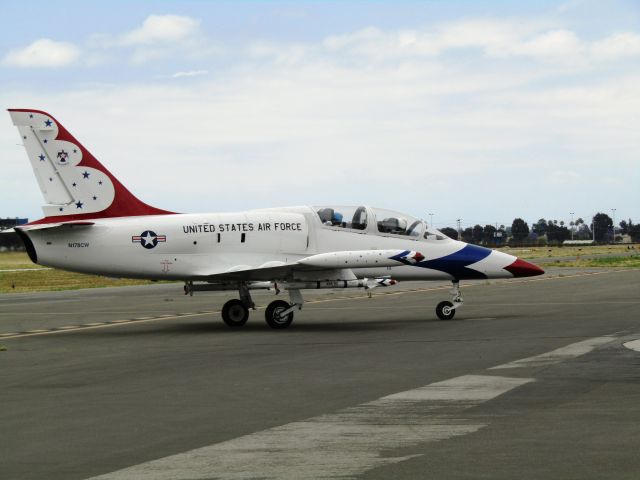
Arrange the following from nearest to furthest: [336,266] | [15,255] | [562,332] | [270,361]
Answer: [270,361]
[562,332]
[336,266]
[15,255]

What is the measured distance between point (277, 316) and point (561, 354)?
29.5 feet

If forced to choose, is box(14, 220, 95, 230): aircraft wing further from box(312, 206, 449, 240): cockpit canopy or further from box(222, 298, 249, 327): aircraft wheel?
box(312, 206, 449, 240): cockpit canopy

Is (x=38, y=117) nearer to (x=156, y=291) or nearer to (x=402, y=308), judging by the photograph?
(x=402, y=308)

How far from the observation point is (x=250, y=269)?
80.8ft

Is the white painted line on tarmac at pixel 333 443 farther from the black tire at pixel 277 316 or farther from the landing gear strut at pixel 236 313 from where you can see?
the landing gear strut at pixel 236 313

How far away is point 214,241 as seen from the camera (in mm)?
25141

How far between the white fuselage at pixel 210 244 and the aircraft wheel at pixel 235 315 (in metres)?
1.43

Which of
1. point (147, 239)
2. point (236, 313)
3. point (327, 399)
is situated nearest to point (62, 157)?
point (147, 239)

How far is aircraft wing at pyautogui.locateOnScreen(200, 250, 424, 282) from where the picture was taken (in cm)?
2377

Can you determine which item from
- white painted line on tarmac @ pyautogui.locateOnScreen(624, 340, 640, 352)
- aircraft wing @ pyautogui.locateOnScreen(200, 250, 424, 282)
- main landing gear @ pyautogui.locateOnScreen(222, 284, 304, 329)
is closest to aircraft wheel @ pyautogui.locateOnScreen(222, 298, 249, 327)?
main landing gear @ pyautogui.locateOnScreen(222, 284, 304, 329)

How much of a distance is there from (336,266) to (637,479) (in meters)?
16.1

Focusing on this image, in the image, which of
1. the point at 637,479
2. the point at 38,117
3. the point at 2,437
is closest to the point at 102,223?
the point at 38,117

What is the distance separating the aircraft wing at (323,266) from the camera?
23766 millimetres

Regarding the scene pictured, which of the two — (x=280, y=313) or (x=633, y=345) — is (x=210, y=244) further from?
(x=633, y=345)
